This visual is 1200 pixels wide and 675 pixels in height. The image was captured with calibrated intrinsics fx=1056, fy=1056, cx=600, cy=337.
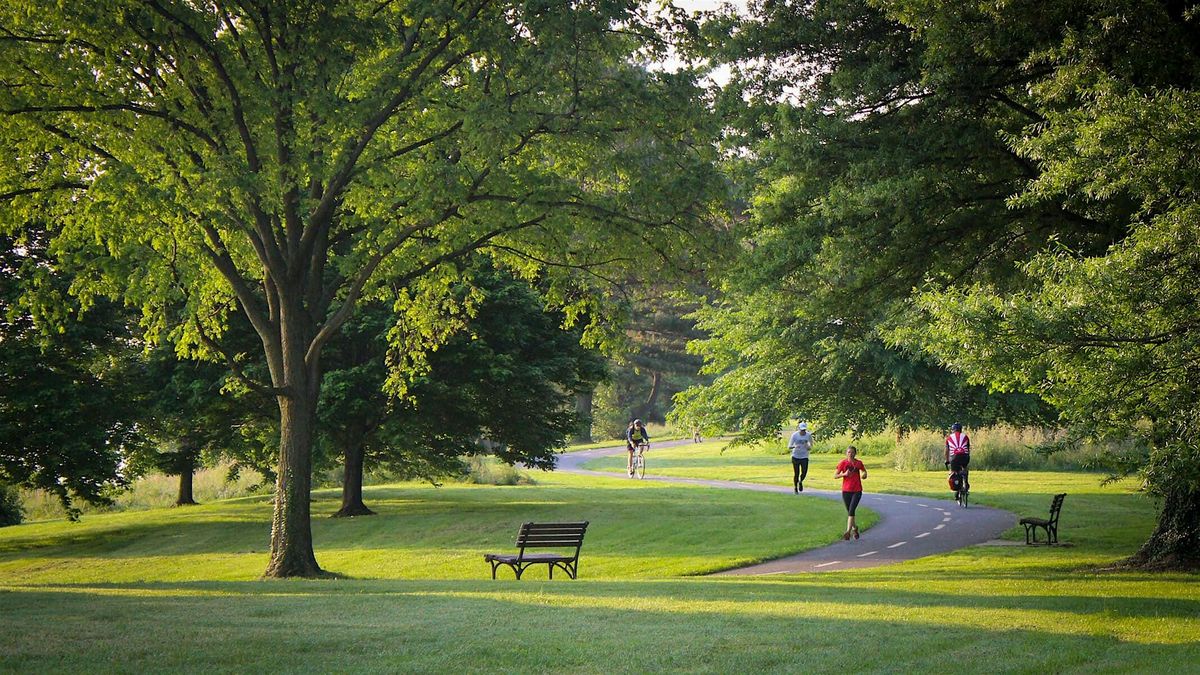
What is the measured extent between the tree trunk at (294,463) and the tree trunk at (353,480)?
1312cm

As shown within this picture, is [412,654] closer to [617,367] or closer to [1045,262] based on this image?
[1045,262]

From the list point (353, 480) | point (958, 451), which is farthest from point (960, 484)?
point (353, 480)

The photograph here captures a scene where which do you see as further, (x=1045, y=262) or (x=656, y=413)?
(x=656, y=413)

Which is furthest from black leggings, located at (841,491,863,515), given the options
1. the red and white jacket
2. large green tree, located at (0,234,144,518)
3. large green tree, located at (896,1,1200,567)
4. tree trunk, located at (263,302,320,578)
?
large green tree, located at (0,234,144,518)

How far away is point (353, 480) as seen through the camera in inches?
1233

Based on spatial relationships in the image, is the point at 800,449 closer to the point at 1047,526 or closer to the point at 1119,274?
the point at 1047,526

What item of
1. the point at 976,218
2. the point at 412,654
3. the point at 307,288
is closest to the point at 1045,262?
the point at 976,218

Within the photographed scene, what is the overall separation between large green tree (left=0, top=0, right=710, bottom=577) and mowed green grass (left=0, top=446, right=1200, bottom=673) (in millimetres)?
5420

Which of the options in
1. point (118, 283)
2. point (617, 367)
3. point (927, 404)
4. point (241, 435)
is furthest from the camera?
point (617, 367)

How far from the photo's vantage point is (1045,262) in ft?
38.5

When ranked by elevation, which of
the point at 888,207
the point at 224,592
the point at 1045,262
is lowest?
the point at 224,592

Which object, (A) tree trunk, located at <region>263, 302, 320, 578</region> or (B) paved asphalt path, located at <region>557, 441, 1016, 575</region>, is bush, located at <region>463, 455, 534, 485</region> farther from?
(A) tree trunk, located at <region>263, 302, 320, 578</region>

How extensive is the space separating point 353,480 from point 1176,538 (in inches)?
872

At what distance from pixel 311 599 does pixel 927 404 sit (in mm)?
14499
